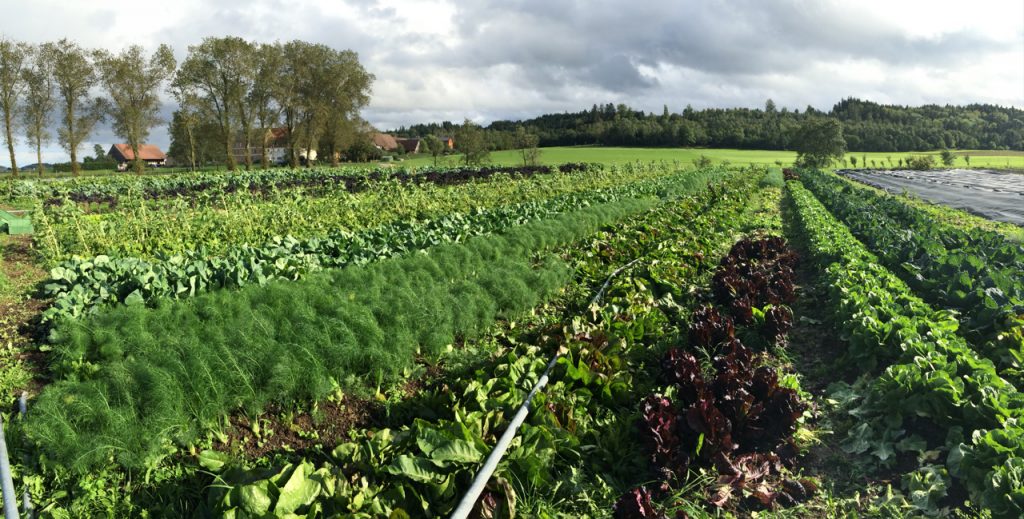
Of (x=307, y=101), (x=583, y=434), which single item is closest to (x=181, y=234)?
(x=583, y=434)

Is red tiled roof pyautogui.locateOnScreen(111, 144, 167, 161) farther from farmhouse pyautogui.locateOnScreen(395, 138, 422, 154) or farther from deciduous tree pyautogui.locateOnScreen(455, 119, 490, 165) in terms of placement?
deciduous tree pyautogui.locateOnScreen(455, 119, 490, 165)

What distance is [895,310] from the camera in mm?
6168

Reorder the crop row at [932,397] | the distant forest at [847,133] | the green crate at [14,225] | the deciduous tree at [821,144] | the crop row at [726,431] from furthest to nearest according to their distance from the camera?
the distant forest at [847,133], the deciduous tree at [821,144], the green crate at [14,225], the crop row at [726,431], the crop row at [932,397]

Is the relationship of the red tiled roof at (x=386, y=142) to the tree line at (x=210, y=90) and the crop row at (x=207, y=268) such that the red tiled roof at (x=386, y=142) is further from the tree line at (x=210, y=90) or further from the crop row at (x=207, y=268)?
the crop row at (x=207, y=268)

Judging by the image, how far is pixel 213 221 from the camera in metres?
13.8

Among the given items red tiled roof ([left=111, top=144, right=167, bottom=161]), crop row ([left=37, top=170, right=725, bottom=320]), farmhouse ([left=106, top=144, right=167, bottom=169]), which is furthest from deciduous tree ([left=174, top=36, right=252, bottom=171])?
red tiled roof ([left=111, top=144, right=167, bottom=161])

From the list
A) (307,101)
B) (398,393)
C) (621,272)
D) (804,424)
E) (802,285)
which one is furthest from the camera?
(307,101)

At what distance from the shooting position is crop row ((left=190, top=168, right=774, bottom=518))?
3.36 metres

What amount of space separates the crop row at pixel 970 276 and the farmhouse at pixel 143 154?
120185 mm

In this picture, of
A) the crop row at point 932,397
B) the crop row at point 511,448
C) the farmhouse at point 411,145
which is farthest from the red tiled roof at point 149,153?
the crop row at point 932,397

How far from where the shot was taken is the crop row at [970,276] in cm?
605

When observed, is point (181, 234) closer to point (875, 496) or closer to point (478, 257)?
point (478, 257)

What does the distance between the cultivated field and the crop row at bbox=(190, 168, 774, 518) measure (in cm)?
2

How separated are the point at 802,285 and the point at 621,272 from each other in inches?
145
